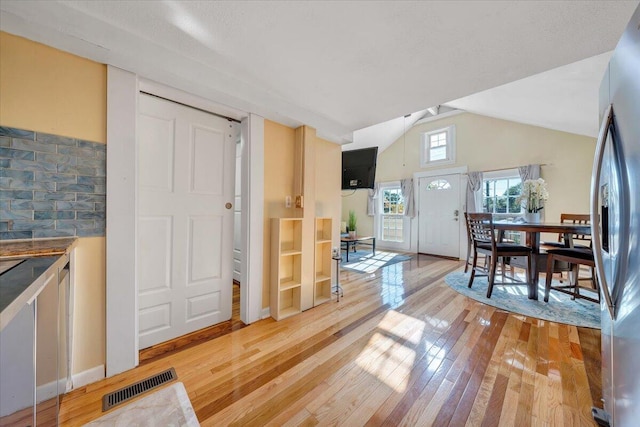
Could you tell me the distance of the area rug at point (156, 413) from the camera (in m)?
1.09

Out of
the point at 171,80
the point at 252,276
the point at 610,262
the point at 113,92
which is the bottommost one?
the point at 252,276

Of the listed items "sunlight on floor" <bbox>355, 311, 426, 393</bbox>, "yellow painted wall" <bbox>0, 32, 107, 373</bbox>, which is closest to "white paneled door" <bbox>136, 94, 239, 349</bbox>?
"yellow painted wall" <bbox>0, 32, 107, 373</bbox>

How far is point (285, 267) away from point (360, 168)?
196 centimetres

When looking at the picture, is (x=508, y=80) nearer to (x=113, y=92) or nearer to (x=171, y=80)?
(x=171, y=80)

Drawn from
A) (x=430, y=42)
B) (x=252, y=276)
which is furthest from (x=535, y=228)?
(x=252, y=276)

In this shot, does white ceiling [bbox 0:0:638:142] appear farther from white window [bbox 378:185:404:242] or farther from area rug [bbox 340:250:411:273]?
white window [bbox 378:185:404:242]

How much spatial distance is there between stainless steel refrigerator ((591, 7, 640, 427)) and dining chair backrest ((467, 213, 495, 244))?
6.16ft

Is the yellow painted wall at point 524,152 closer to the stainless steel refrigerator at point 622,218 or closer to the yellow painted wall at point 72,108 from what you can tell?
the stainless steel refrigerator at point 622,218

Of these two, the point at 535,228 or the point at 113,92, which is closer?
the point at 113,92

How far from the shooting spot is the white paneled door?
→ 5.48ft

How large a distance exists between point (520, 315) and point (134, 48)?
3.82 m

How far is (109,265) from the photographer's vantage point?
137 centimetres

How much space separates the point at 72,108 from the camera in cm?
128

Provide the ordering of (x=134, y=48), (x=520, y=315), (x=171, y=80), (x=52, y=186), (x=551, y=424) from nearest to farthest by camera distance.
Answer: (x=551, y=424)
(x=52, y=186)
(x=134, y=48)
(x=171, y=80)
(x=520, y=315)
